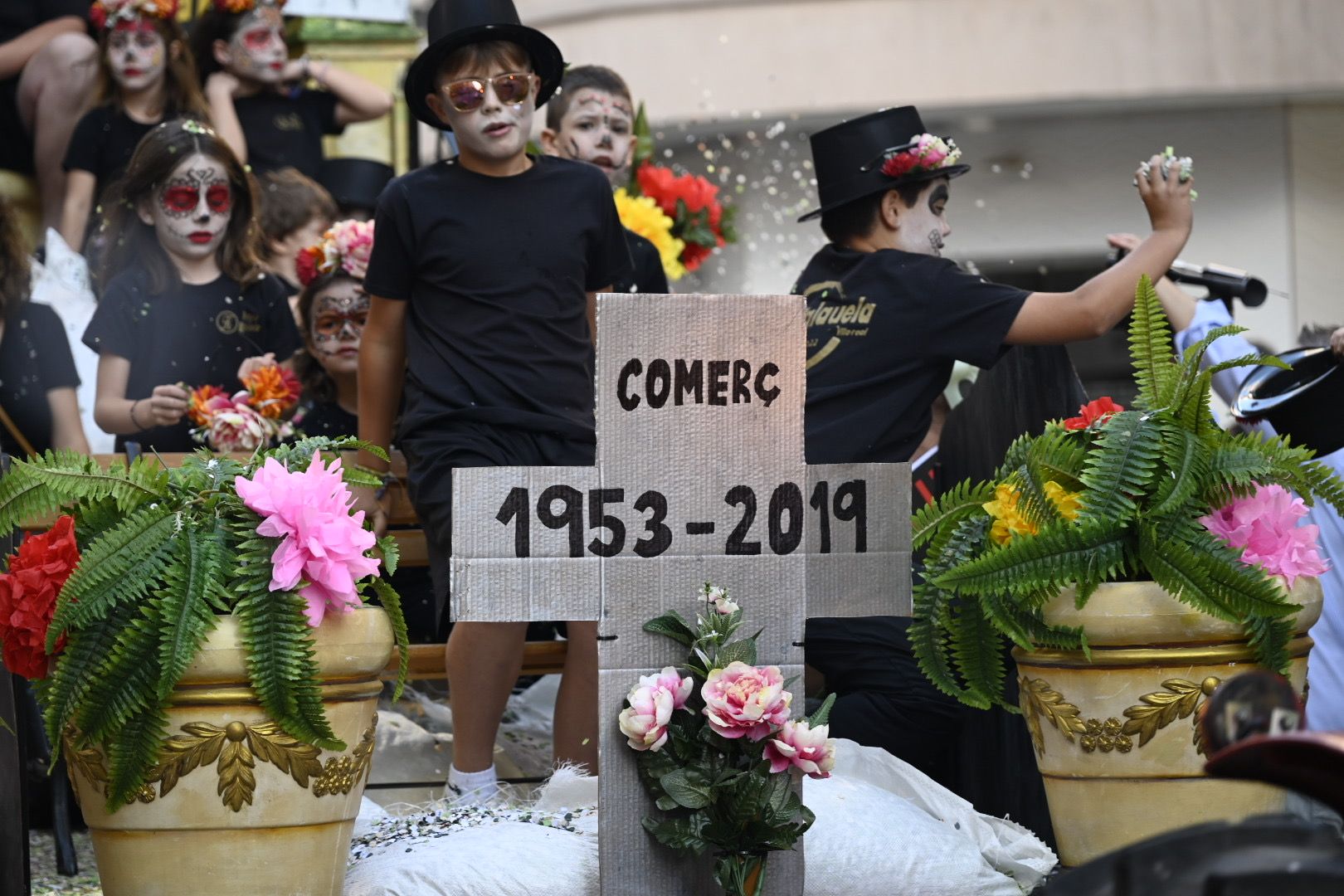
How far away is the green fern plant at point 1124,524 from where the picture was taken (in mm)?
2801

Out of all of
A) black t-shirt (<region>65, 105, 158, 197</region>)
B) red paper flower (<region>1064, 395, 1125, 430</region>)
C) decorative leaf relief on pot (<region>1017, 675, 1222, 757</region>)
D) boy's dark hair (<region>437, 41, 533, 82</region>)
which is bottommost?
decorative leaf relief on pot (<region>1017, 675, 1222, 757</region>)

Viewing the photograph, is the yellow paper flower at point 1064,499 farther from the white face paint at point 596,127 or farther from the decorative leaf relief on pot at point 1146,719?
the white face paint at point 596,127

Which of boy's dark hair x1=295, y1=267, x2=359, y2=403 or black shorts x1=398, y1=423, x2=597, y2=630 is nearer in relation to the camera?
black shorts x1=398, y1=423, x2=597, y2=630

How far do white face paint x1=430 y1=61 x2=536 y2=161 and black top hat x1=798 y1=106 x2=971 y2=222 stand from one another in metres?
0.87

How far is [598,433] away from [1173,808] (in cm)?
105

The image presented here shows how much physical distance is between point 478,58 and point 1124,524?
5.97ft

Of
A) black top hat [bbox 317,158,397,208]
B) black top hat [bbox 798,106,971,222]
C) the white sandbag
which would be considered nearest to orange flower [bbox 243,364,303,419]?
black top hat [bbox 798,106,971,222]

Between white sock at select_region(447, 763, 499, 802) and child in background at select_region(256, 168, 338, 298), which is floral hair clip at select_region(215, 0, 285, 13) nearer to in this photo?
child in background at select_region(256, 168, 338, 298)

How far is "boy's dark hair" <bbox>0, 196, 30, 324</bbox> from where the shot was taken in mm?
5562

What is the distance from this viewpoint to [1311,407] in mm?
3893

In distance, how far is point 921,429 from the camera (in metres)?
4.39

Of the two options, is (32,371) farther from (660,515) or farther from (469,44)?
(660,515)

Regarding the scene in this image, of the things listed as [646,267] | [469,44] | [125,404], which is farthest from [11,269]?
[469,44]

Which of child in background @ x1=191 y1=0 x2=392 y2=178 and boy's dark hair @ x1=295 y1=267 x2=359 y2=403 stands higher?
child in background @ x1=191 y1=0 x2=392 y2=178
